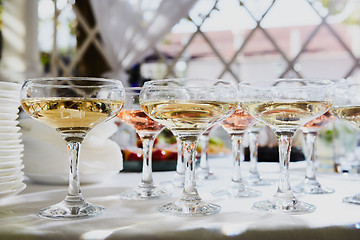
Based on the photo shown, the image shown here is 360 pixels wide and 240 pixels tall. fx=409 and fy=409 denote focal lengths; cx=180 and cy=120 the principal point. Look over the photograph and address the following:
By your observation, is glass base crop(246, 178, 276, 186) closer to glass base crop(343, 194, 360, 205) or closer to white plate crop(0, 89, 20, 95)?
glass base crop(343, 194, 360, 205)

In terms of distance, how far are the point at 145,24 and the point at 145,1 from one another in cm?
13

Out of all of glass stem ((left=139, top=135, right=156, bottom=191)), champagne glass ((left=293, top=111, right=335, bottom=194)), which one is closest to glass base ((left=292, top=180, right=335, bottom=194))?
champagne glass ((left=293, top=111, right=335, bottom=194))

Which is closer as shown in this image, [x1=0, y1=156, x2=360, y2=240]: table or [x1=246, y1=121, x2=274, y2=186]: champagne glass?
[x1=0, y1=156, x2=360, y2=240]: table

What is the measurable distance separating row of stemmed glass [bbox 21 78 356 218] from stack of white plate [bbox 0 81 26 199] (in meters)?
0.04

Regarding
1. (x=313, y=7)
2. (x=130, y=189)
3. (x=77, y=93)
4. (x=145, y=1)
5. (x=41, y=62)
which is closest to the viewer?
(x=77, y=93)

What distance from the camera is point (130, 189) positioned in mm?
608

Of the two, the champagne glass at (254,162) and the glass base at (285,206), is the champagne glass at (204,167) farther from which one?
the glass base at (285,206)

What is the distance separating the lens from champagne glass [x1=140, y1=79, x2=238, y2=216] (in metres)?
0.45

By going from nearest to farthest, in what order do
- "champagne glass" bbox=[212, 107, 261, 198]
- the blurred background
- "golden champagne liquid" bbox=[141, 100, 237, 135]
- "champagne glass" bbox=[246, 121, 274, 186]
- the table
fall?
1. the table
2. "golden champagne liquid" bbox=[141, 100, 237, 135]
3. "champagne glass" bbox=[212, 107, 261, 198]
4. "champagne glass" bbox=[246, 121, 274, 186]
5. the blurred background

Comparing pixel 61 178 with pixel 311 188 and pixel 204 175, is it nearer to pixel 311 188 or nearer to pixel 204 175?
pixel 204 175

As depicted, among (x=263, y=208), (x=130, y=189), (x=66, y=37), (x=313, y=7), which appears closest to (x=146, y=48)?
(x=66, y=37)

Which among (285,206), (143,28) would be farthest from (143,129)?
(143,28)

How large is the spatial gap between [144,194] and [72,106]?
17 cm

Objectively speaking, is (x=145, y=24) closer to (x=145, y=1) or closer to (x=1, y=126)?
(x=145, y=1)
